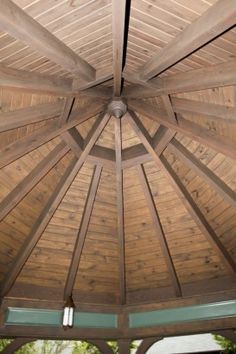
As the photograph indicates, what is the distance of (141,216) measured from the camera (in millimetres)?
6023

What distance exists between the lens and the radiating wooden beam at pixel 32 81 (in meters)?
3.20

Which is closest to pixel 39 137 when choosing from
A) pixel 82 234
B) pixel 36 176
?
pixel 36 176

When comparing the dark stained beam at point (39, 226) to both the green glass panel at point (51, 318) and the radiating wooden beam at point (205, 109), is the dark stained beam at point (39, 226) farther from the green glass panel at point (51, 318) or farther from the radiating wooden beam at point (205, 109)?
the radiating wooden beam at point (205, 109)

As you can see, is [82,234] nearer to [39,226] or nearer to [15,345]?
[39,226]

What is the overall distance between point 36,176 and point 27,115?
121 cm

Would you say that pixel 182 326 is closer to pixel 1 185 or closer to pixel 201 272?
pixel 201 272

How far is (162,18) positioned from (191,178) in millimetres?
2759

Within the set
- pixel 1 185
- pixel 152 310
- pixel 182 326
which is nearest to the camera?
pixel 1 185

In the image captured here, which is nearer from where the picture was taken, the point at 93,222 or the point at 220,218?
the point at 220,218

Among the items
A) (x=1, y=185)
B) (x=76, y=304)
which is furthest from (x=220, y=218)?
(x=1, y=185)

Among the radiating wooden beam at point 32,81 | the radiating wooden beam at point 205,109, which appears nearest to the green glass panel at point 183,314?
the radiating wooden beam at point 205,109

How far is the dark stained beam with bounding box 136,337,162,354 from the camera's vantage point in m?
5.97

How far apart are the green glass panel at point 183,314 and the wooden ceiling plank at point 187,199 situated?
0.66 m

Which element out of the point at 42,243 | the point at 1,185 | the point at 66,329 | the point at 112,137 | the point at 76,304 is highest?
the point at 112,137
